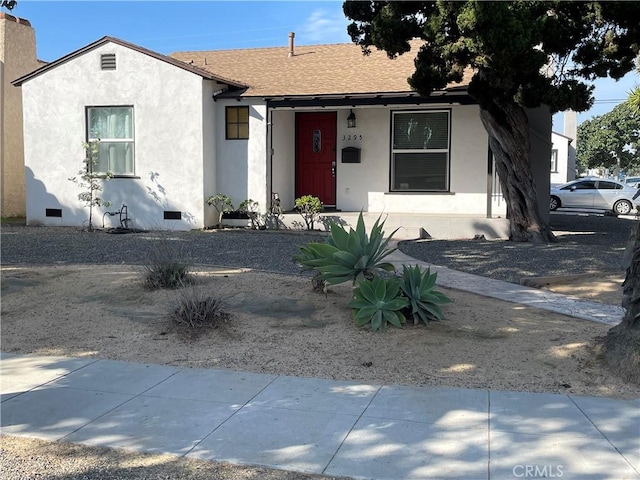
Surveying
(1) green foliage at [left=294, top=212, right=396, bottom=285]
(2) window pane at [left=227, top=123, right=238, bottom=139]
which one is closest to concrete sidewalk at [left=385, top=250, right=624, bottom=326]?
(1) green foliage at [left=294, top=212, right=396, bottom=285]

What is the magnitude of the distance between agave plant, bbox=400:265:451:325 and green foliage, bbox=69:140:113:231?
1055 cm

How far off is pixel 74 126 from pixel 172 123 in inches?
109

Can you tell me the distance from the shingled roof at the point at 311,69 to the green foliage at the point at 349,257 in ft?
26.7

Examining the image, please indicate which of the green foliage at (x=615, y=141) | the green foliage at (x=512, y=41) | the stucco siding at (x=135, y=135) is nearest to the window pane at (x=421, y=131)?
the green foliage at (x=512, y=41)

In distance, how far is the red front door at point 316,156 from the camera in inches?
631

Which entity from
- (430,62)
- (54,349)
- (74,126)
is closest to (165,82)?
(74,126)

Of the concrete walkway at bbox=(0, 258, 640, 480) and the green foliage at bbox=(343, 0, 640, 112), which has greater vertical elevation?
the green foliage at bbox=(343, 0, 640, 112)

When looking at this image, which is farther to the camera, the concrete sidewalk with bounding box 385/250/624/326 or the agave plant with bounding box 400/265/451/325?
the concrete sidewalk with bounding box 385/250/624/326

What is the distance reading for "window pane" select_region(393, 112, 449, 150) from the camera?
15008 mm

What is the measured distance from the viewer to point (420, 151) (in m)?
15.2

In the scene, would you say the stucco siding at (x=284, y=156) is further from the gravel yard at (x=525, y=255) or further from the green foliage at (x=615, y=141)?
the green foliage at (x=615, y=141)

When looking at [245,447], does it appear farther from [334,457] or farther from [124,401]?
[124,401]

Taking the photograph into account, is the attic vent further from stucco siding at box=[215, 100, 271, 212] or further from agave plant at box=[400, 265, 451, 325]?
agave plant at box=[400, 265, 451, 325]

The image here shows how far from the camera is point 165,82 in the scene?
583 inches
